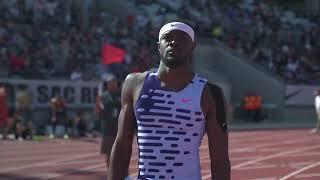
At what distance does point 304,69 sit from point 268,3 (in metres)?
11.6

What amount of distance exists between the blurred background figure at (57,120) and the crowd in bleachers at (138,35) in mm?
2452

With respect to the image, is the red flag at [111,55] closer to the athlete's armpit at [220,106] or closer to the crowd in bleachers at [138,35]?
the crowd in bleachers at [138,35]

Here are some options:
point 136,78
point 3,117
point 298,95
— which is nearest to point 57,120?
point 3,117

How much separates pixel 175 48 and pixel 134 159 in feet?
33.1

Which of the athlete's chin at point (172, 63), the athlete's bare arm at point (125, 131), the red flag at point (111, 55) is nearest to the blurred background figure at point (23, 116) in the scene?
the red flag at point (111, 55)

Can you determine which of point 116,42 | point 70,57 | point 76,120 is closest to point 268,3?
point 116,42

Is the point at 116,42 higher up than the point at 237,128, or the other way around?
the point at 116,42

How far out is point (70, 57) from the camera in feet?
82.0

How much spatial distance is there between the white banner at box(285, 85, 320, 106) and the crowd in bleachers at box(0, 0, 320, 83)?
37.9 inches

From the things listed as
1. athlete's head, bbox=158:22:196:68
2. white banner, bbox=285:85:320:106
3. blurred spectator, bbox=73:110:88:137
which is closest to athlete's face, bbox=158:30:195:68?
athlete's head, bbox=158:22:196:68

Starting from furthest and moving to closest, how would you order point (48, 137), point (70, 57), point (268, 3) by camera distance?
point (268, 3), point (70, 57), point (48, 137)

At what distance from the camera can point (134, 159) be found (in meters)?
13.3

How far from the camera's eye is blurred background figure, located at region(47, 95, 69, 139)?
20422 mm

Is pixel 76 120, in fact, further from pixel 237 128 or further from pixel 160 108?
pixel 160 108
